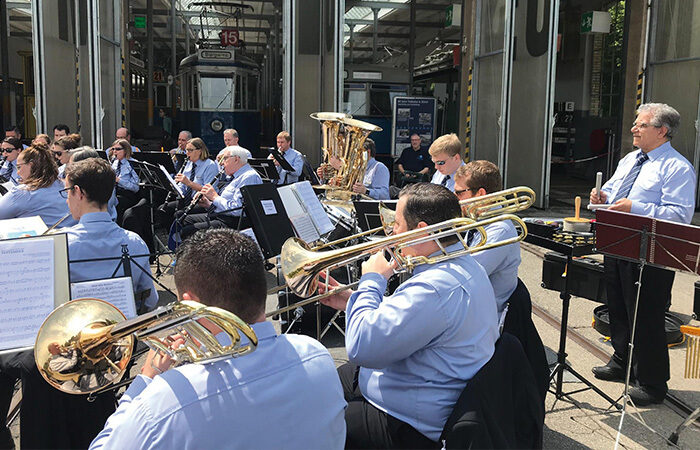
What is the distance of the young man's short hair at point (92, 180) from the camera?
3.38 m

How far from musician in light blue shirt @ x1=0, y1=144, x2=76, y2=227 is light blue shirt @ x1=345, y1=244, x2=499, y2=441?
3.13 meters

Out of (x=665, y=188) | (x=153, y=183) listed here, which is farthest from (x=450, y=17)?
(x=665, y=188)

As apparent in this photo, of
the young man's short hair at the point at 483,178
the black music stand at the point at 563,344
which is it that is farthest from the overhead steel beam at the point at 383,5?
the black music stand at the point at 563,344

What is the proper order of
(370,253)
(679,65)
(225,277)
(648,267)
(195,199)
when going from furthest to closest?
(679,65)
(195,199)
(648,267)
(370,253)
(225,277)

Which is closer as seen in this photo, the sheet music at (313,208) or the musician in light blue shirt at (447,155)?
the sheet music at (313,208)

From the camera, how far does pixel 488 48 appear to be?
12.8m

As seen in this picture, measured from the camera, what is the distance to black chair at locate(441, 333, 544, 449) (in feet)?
7.16

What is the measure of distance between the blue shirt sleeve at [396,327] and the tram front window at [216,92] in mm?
14136

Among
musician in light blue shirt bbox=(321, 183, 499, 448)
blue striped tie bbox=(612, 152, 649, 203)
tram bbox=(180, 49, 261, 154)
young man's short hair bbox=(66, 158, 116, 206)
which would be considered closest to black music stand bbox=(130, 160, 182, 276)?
young man's short hair bbox=(66, 158, 116, 206)

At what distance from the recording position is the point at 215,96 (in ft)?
51.4

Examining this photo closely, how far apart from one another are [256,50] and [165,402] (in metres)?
29.1

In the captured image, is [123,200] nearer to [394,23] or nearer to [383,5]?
[383,5]

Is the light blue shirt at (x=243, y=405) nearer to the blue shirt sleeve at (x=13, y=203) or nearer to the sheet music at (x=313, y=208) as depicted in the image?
the sheet music at (x=313, y=208)

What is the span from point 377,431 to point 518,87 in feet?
36.0
